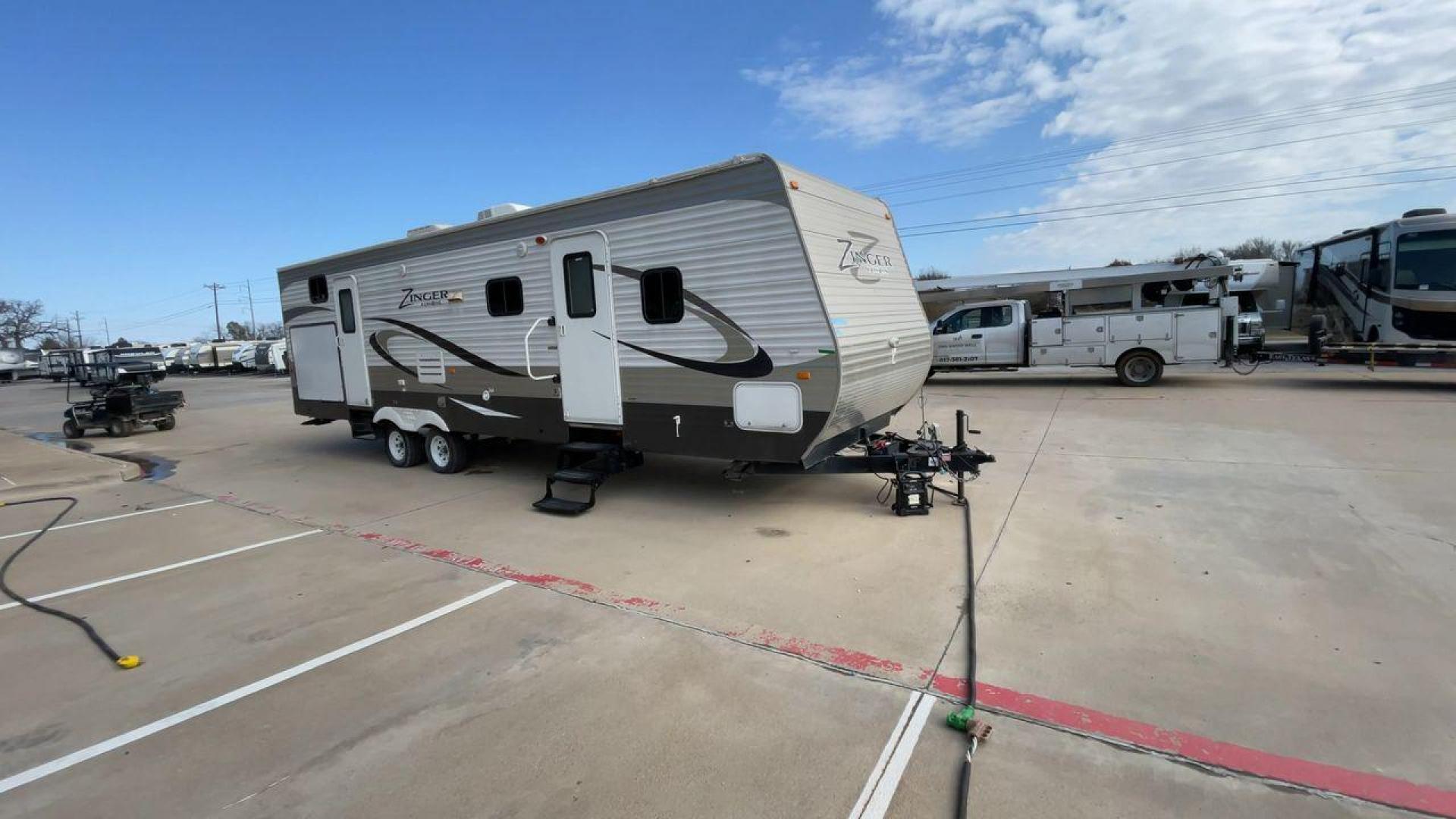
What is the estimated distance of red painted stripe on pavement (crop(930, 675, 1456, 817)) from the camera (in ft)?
8.27

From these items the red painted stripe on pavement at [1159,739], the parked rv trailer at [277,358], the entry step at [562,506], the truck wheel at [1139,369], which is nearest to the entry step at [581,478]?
the entry step at [562,506]

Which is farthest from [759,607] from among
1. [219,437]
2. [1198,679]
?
[219,437]

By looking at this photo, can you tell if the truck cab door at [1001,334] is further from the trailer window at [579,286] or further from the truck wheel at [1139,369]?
the trailer window at [579,286]

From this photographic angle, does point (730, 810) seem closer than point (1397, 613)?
Yes

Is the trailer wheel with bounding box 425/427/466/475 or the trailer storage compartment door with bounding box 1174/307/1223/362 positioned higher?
the trailer storage compartment door with bounding box 1174/307/1223/362

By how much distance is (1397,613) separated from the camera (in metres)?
3.91

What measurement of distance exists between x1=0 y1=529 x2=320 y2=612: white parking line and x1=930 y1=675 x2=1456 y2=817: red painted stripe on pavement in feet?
20.0

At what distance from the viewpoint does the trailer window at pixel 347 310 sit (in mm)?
9219

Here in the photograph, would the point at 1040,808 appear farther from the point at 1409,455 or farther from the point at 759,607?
the point at 1409,455

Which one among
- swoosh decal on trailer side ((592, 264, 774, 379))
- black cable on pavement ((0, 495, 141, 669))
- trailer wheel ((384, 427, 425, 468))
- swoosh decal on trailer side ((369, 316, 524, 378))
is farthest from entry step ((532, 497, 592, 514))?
trailer wheel ((384, 427, 425, 468))

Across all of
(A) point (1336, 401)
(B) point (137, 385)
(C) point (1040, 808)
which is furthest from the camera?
(B) point (137, 385)

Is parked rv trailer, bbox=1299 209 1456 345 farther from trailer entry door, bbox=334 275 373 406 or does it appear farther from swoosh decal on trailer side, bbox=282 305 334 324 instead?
swoosh decal on trailer side, bbox=282 305 334 324

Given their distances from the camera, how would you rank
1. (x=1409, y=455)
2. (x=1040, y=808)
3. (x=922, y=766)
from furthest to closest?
(x=1409, y=455)
(x=922, y=766)
(x=1040, y=808)

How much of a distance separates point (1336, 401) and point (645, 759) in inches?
541
